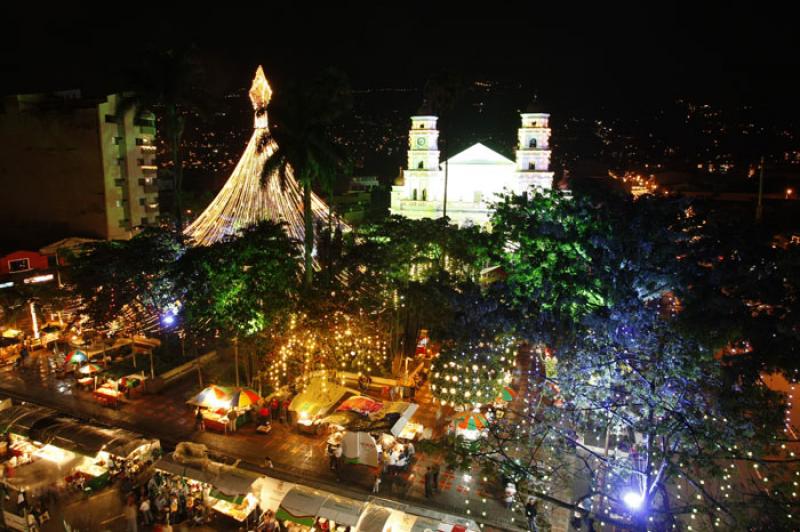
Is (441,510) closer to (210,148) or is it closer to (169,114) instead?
(169,114)

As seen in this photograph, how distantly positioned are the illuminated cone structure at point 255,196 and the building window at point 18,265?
35.2ft

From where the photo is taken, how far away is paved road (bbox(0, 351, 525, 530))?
48.1 ft

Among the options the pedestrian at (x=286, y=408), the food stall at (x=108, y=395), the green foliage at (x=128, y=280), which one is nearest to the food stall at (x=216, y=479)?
the pedestrian at (x=286, y=408)

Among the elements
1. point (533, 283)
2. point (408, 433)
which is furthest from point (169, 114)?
point (533, 283)

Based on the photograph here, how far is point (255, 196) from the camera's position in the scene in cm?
2588

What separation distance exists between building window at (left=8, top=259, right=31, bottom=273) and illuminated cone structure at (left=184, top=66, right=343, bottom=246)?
10742 mm

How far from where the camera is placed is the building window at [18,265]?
2923cm

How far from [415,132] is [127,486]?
43.1 meters

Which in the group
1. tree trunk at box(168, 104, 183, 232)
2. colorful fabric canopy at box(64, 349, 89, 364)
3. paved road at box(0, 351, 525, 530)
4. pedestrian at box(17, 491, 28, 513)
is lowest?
paved road at box(0, 351, 525, 530)

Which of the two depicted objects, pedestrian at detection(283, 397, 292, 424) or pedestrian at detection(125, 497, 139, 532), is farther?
pedestrian at detection(283, 397, 292, 424)

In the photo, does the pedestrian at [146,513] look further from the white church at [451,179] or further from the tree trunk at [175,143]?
the white church at [451,179]

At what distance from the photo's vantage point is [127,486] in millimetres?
14820

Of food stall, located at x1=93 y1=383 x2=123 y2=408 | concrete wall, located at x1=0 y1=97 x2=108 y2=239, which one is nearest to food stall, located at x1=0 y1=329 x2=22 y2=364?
food stall, located at x1=93 y1=383 x2=123 y2=408

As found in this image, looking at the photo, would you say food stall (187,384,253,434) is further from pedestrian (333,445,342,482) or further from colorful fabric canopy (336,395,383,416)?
pedestrian (333,445,342,482)
